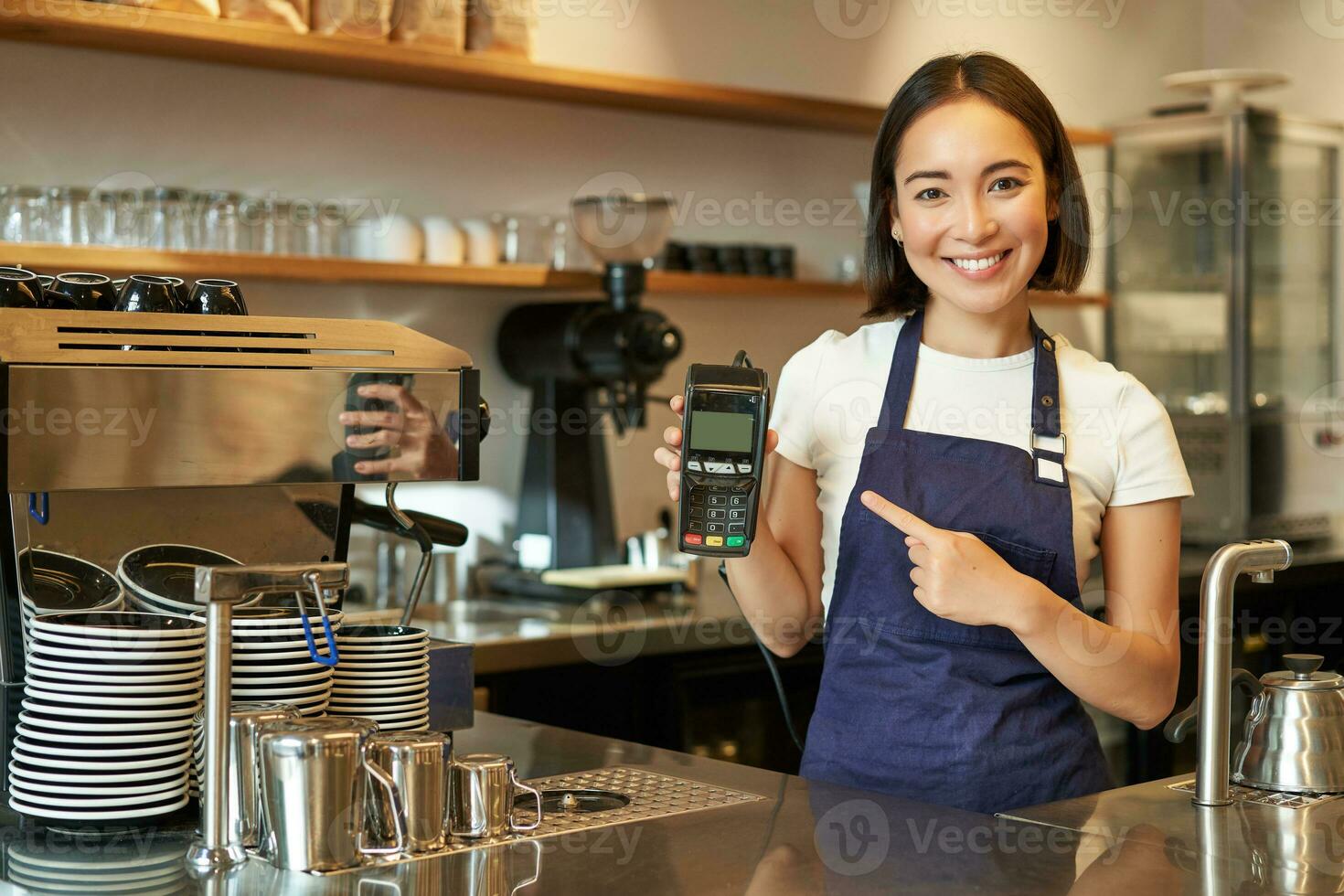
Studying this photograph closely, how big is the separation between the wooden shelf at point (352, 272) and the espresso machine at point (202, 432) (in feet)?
3.68

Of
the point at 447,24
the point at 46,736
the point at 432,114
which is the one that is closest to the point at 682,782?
the point at 46,736

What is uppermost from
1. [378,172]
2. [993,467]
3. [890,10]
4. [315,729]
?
[890,10]

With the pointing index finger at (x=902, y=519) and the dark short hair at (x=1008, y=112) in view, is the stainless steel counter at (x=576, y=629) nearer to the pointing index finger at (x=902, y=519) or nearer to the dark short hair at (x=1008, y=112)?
the dark short hair at (x=1008, y=112)

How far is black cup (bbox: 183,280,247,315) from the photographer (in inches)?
58.3

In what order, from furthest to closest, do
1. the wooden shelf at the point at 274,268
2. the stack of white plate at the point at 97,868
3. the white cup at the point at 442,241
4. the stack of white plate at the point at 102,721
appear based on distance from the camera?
the white cup at the point at 442,241
the wooden shelf at the point at 274,268
the stack of white plate at the point at 102,721
the stack of white plate at the point at 97,868

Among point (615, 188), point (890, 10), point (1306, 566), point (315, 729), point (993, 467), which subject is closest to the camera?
point (315, 729)

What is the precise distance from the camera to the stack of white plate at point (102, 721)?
1287mm

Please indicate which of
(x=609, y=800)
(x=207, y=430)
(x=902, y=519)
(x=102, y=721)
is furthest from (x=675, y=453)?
(x=102, y=721)

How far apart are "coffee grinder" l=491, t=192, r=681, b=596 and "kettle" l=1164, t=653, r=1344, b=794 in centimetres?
174

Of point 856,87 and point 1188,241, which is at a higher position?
point 856,87

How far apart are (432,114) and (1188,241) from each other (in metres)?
2.19

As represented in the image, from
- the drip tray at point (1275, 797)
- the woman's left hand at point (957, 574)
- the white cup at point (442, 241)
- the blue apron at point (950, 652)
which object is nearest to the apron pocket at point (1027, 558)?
the blue apron at point (950, 652)

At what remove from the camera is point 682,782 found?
5.01 ft

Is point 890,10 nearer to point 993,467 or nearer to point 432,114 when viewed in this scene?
point 432,114
